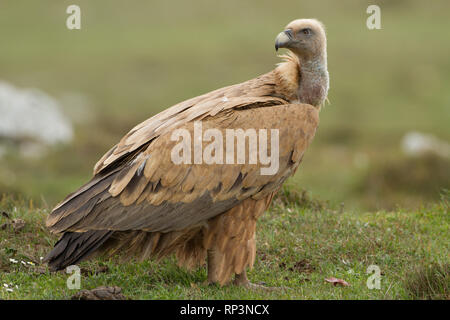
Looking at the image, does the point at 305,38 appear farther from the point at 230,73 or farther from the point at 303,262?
the point at 230,73

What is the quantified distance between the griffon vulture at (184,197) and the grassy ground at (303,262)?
0.36 metres

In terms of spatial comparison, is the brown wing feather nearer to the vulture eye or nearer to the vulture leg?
the vulture leg

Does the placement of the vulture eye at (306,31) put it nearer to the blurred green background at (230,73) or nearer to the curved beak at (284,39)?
the curved beak at (284,39)

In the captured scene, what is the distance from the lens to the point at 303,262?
7.92m

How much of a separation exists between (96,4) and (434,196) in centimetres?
3320

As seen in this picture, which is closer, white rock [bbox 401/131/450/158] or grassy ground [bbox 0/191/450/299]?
grassy ground [bbox 0/191/450/299]

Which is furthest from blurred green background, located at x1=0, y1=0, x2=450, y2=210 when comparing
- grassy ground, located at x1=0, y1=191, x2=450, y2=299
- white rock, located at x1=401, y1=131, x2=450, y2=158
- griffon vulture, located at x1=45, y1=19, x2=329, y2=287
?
griffon vulture, located at x1=45, y1=19, x2=329, y2=287

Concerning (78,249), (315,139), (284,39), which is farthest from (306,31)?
(315,139)

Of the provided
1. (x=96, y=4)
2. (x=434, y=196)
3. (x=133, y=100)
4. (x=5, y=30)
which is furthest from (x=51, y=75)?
(x=434, y=196)

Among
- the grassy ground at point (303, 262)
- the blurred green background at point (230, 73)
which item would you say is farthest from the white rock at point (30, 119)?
the grassy ground at point (303, 262)

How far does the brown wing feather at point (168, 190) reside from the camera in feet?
22.5

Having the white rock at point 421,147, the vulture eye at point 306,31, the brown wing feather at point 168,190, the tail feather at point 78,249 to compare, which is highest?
the vulture eye at point 306,31

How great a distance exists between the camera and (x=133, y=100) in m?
→ 28.6

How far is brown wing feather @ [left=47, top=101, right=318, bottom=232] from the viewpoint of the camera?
685 cm
